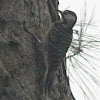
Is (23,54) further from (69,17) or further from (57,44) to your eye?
(69,17)

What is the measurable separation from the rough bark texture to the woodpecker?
4.1 inches

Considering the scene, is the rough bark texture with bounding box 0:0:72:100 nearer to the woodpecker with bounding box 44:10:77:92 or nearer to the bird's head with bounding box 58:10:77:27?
the woodpecker with bounding box 44:10:77:92

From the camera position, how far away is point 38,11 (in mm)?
2695

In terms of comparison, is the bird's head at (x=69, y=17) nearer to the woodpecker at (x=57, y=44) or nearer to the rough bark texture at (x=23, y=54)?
the woodpecker at (x=57, y=44)

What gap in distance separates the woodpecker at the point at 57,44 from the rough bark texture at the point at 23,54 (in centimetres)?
10

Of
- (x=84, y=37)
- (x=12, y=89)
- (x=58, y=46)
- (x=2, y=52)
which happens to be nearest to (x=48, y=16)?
(x=58, y=46)

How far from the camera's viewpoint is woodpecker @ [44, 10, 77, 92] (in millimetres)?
2598

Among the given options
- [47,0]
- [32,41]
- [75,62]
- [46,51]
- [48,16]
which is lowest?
[75,62]

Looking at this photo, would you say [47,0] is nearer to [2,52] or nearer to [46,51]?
[46,51]

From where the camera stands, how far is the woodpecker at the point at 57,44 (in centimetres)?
260

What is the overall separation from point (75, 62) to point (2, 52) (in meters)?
1.24

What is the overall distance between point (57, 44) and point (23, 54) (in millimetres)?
515

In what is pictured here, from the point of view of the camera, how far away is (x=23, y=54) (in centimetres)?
236

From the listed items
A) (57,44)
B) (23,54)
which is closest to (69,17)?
(57,44)
